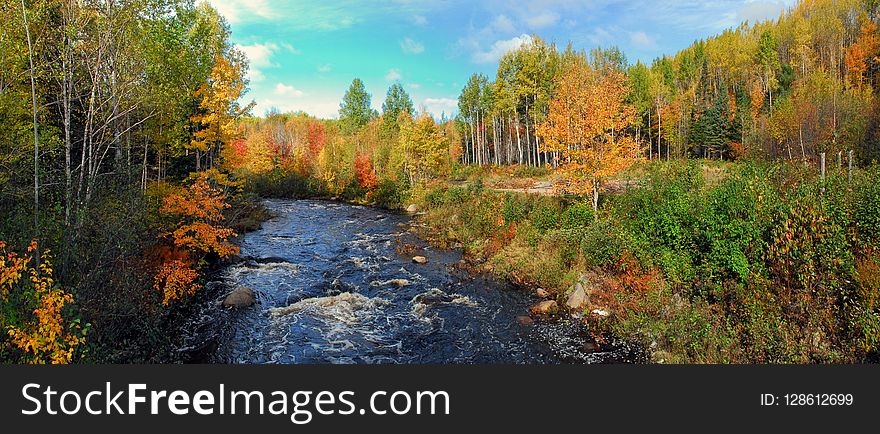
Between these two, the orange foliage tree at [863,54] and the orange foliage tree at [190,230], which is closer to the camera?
the orange foliage tree at [190,230]

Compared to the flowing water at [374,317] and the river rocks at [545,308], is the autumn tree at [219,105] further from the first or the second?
the river rocks at [545,308]

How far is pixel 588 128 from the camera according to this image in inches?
779

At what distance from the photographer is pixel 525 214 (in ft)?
80.6

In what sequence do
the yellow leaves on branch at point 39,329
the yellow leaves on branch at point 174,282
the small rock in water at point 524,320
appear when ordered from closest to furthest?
1. the yellow leaves on branch at point 39,329
2. the small rock in water at point 524,320
3. the yellow leaves on branch at point 174,282

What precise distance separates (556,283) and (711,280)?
556 centimetres

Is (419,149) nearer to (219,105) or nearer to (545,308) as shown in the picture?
(219,105)

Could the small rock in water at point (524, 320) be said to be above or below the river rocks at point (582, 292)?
below

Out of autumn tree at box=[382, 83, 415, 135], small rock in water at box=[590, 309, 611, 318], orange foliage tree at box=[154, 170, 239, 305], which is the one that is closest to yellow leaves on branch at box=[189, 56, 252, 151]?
orange foliage tree at box=[154, 170, 239, 305]

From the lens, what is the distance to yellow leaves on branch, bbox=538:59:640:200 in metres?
19.5

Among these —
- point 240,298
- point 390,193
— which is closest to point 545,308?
point 240,298

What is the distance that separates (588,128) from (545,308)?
886cm

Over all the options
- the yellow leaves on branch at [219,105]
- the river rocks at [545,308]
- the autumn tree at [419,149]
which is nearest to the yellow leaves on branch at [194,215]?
the yellow leaves on branch at [219,105]

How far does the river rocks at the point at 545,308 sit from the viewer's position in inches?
606

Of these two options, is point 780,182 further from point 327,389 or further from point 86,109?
point 86,109
